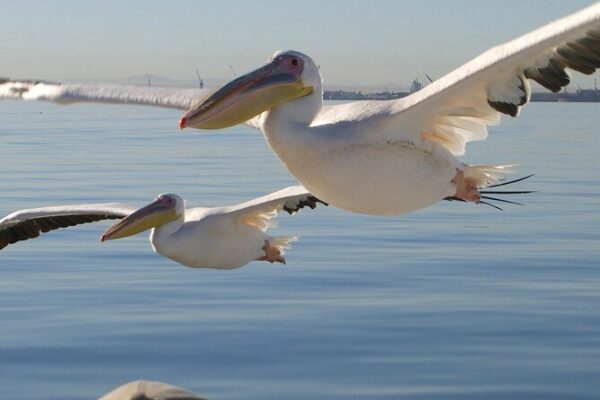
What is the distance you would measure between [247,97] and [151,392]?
3.69 meters

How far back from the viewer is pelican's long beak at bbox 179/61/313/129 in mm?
8109

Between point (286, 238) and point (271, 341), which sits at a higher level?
point (286, 238)

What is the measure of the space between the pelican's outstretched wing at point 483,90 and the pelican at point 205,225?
107 inches

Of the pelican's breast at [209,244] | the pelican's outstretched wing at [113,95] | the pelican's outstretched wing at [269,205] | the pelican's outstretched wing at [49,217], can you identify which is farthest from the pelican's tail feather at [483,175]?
the pelican's outstretched wing at [49,217]

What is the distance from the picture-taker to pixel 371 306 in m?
12.2

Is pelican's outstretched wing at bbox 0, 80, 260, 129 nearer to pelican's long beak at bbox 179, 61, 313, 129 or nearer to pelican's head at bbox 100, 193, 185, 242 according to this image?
pelican's long beak at bbox 179, 61, 313, 129

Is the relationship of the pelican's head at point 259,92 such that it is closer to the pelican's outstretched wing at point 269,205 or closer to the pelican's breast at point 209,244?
the pelican's outstretched wing at point 269,205

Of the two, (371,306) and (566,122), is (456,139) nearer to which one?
(371,306)

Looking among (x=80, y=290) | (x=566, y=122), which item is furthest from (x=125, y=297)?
(x=566, y=122)

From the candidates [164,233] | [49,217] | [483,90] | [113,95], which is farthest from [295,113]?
[49,217]

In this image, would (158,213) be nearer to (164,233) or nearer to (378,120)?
(164,233)

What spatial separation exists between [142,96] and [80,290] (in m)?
3.90

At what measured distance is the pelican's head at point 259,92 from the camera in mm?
8125

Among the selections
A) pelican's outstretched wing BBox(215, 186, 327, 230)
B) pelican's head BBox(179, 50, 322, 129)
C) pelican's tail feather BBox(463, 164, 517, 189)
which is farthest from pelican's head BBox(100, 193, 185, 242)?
pelican's tail feather BBox(463, 164, 517, 189)
